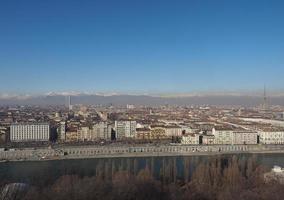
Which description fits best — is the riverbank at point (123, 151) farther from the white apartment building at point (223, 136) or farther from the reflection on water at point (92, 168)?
the white apartment building at point (223, 136)

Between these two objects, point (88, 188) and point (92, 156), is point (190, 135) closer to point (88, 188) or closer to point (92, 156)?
point (92, 156)

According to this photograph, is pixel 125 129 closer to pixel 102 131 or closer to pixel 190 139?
pixel 102 131

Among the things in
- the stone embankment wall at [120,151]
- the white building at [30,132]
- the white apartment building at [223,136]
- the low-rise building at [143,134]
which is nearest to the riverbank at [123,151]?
the stone embankment wall at [120,151]

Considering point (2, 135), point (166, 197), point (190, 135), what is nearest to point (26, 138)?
point (2, 135)

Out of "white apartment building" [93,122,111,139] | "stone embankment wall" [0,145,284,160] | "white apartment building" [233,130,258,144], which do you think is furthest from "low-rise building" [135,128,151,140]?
"stone embankment wall" [0,145,284,160]

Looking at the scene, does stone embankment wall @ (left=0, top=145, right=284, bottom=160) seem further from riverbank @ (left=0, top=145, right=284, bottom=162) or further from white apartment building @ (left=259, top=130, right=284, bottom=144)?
white apartment building @ (left=259, top=130, right=284, bottom=144)
